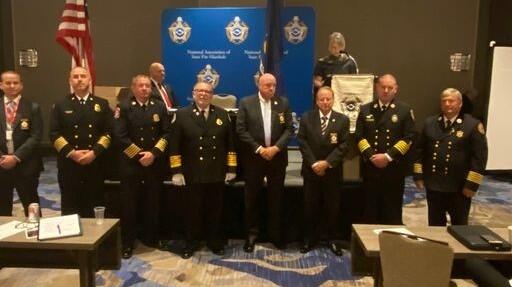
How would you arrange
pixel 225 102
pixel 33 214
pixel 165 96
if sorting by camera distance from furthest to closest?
pixel 225 102 → pixel 165 96 → pixel 33 214

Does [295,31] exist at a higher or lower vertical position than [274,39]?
higher

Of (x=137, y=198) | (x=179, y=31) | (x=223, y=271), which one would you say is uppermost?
(x=179, y=31)

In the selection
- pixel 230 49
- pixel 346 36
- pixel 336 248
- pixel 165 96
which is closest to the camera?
pixel 336 248

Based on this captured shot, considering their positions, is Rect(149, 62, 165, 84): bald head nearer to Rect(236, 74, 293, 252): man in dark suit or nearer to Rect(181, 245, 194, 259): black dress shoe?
Rect(236, 74, 293, 252): man in dark suit

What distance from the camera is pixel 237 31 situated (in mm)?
7449

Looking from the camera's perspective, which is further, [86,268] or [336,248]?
[336,248]

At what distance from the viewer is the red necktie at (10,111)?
4.19 metres

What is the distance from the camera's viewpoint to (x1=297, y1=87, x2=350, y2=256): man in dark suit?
4262mm

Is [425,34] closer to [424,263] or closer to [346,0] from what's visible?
[346,0]

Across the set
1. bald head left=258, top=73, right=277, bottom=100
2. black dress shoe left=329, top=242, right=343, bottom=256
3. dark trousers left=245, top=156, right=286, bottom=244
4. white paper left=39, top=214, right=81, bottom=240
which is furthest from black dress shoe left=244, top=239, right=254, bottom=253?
white paper left=39, top=214, right=81, bottom=240

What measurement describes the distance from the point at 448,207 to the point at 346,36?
467 cm

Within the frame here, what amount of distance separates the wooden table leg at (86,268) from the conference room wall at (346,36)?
194 inches

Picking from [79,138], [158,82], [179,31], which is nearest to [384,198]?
[79,138]

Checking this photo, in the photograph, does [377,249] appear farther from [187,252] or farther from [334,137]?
[187,252]
